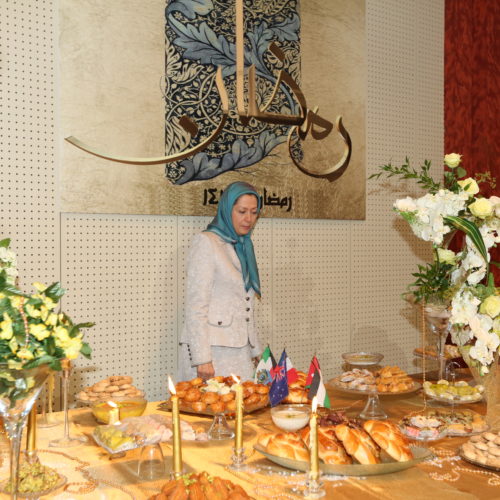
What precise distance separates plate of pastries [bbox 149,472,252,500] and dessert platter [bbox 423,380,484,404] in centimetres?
130

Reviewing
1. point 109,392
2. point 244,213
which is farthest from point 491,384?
point 244,213

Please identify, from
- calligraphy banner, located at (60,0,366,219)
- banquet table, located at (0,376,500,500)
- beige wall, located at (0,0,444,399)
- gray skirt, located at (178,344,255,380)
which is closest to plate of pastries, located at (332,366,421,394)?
banquet table, located at (0,376,500,500)

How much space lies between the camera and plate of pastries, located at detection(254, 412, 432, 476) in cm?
167

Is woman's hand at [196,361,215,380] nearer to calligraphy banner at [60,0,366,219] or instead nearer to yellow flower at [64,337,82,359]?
calligraphy banner at [60,0,366,219]

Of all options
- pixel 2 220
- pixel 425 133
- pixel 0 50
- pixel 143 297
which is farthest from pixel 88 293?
pixel 425 133

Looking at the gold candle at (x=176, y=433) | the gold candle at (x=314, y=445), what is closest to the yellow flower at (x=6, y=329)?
the gold candle at (x=176, y=433)

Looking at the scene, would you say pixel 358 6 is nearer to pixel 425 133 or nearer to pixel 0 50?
pixel 425 133

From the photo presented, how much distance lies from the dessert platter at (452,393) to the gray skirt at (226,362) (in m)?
1.46

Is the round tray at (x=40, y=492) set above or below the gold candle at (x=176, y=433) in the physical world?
below

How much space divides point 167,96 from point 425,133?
2.46 meters

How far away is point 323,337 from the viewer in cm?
479

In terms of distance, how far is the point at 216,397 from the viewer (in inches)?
84.6

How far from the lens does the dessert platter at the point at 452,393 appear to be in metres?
2.42

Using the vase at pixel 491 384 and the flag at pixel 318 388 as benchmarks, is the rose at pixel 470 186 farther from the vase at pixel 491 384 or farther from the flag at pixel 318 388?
the flag at pixel 318 388
